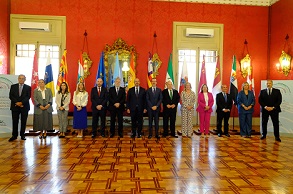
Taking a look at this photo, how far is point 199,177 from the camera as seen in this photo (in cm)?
373

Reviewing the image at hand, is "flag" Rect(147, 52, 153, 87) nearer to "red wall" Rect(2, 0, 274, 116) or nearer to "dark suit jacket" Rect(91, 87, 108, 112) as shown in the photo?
"red wall" Rect(2, 0, 274, 116)

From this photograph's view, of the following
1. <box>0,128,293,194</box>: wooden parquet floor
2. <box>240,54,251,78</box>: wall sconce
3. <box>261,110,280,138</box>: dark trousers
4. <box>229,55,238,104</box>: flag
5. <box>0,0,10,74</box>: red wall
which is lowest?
<box>0,128,293,194</box>: wooden parquet floor

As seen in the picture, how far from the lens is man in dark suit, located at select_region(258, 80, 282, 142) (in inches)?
270

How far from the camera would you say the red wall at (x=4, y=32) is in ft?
27.2

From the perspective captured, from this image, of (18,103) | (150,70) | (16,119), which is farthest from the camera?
(150,70)

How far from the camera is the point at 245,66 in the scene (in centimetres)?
947

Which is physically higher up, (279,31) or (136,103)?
(279,31)

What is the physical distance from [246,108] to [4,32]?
24.7 feet

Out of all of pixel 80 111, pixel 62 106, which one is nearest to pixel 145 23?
pixel 80 111

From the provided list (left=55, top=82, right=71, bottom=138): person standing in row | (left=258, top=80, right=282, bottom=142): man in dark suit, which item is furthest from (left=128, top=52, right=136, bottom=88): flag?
(left=258, top=80, right=282, bottom=142): man in dark suit

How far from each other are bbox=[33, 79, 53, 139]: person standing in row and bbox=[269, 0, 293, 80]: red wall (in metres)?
7.14

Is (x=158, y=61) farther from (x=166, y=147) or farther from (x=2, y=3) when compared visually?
(x=2, y=3)

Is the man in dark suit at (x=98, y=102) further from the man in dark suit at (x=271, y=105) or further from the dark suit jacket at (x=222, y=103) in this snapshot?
the man in dark suit at (x=271, y=105)

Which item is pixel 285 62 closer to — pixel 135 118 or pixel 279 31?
pixel 279 31
